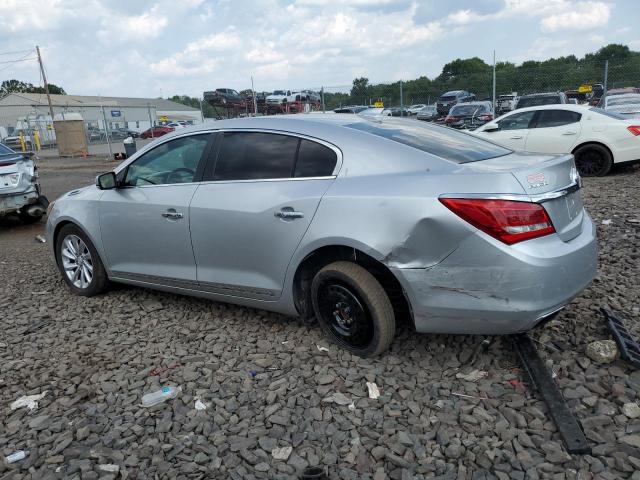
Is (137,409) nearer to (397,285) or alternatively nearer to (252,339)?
(252,339)

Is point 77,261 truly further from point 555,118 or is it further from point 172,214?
point 555,118

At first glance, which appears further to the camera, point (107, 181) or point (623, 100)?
point (623, 100)

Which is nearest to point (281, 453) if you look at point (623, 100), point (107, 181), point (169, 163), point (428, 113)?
point (169, 163)

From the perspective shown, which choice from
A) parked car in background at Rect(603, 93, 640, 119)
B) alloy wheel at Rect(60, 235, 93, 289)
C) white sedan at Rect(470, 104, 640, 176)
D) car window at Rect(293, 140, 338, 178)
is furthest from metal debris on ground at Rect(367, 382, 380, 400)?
parked car in background at Rect(603, 93, 640, 119)

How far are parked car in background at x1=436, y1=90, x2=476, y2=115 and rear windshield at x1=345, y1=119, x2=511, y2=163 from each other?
67.1 ft

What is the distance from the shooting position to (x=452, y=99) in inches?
949

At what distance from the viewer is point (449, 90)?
23312 mm

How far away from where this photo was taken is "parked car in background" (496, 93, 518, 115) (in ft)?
67.0

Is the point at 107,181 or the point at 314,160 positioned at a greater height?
the point at 314,160

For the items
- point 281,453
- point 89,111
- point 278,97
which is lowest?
point 281,453

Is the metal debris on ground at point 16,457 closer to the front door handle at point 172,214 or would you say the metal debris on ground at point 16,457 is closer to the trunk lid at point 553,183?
the front door handle at point 172,214

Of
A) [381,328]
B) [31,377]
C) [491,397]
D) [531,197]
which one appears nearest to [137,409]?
[31,377]

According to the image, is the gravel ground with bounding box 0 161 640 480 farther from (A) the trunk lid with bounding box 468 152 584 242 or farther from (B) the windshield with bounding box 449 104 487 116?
(B) the windshield with bounding box 449 104 487 116

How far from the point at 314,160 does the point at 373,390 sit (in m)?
1.48
